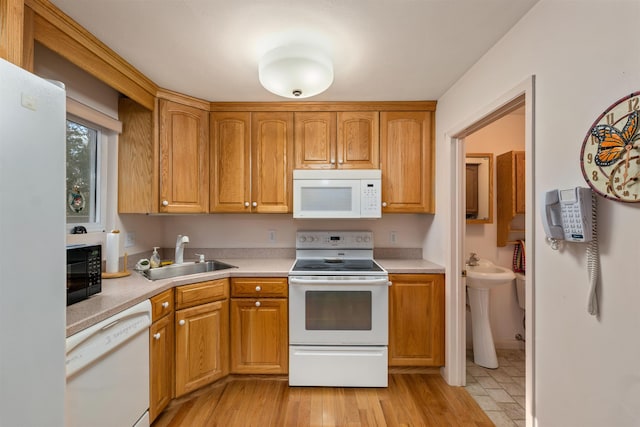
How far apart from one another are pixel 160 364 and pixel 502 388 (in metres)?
2.39

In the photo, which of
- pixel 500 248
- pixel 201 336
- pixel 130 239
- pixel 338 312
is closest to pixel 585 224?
pixel 338 312

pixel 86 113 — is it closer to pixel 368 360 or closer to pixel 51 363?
pixel 51 363

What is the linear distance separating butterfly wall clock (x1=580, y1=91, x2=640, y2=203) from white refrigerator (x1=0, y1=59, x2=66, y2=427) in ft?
5.70

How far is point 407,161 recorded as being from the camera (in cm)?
248

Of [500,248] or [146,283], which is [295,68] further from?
[500,248]

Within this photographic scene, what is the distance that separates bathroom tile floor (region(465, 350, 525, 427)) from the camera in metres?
1.84

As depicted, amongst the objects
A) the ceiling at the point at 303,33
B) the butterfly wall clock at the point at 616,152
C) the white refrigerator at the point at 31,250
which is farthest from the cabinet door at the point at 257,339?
the butterfly wall clock at the point at 616,152

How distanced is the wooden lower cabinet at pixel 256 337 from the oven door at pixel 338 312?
10cm

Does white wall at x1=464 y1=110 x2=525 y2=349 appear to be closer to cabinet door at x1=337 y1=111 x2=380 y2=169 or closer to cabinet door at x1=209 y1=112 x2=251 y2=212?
cabinet door at x1=337 y1=111 x2=380 y2=169

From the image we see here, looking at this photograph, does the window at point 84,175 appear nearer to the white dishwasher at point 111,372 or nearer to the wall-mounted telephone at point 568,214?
the white dishwasher at point 111,372

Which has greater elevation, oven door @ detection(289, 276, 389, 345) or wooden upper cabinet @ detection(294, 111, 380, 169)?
wooden upper cabinet @ detection(294, 111, 380, 169)

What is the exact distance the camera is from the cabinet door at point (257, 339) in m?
2.15

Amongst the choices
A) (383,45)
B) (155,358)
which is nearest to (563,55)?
(383,45)

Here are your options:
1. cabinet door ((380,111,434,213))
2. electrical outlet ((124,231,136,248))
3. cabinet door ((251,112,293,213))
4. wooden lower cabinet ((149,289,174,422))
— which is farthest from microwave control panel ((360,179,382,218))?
electrical outlet ((124,231,136,248))
